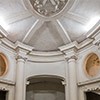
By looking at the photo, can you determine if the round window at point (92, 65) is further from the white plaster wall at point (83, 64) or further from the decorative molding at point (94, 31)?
the decorative molding at point (94, 31)

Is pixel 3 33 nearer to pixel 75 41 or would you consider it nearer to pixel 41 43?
pixel 41 43

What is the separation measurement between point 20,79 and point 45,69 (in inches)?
62.8

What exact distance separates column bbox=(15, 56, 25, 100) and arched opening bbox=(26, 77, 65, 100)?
1.84 metres

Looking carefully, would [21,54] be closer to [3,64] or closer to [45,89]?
[3,64]

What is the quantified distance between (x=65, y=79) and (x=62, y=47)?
5.38 ft

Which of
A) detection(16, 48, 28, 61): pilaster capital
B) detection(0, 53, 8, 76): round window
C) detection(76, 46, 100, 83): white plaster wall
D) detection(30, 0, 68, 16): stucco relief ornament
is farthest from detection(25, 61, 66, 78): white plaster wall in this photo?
detection(30, 0, 68, 16): stucco relief ornament

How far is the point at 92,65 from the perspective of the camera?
1062 cm

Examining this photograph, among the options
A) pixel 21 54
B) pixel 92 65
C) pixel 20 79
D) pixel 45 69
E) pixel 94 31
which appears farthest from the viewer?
pixel 45 69

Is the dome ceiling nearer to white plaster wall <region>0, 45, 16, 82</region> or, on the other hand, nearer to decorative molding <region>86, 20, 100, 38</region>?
decorative molding <region>86, 20, 100, 38</region>

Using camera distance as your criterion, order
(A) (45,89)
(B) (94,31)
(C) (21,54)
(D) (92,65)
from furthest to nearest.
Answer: (A) (45,89), (C) (21,54), (D) (92,65), (B) (94,31)

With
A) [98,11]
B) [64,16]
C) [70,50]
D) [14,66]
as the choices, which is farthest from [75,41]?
[14,66]

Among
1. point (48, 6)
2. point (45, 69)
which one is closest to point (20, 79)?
point (45, 69)

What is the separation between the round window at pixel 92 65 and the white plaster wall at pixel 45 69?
1.37 meters

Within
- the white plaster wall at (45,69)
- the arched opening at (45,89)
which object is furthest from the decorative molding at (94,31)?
the arched opening at (45,89)
